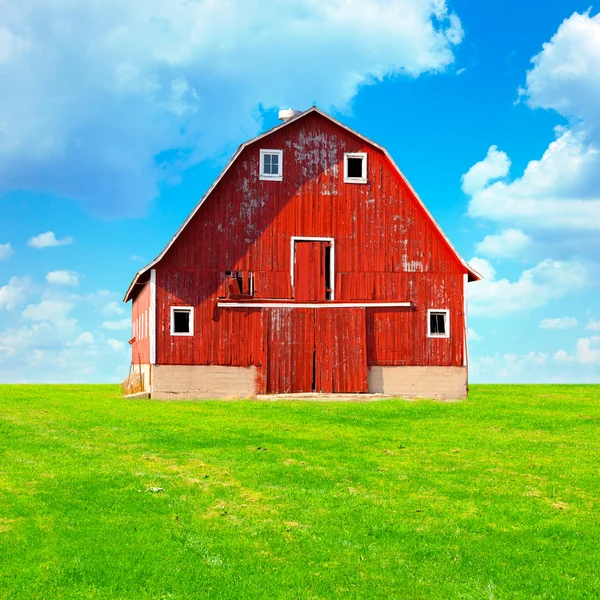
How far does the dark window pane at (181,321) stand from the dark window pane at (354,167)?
349 inches

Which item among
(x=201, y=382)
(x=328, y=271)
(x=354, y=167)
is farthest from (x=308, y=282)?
(x=201, y=382)

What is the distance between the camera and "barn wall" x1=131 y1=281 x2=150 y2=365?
33.3 metres

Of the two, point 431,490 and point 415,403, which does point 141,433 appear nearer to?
point 431,490

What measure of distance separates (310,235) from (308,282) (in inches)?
76.1

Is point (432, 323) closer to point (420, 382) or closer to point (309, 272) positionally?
point (420, 382)

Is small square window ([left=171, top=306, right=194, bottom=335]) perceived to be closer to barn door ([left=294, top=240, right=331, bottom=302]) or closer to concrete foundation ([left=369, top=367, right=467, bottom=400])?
barn door ([left=294, top=240, right=331, bottom=302])

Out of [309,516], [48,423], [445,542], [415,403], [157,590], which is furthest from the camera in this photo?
[415,403]

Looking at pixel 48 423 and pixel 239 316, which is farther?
pixel 239 316

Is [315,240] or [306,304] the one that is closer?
[306,304]

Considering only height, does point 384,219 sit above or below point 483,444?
above

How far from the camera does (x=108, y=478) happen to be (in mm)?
15039

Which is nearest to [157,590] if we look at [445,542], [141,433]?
[445,542]

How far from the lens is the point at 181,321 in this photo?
1218 inches

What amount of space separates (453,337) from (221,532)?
22.2 m
